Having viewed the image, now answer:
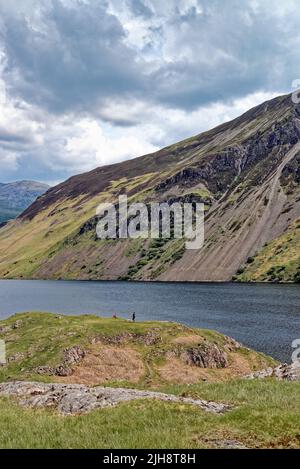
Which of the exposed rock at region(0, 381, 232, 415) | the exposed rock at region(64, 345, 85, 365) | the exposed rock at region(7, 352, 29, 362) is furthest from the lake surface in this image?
the exposed rock at region(0, 381, 232, 415)

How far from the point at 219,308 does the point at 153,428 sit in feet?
385

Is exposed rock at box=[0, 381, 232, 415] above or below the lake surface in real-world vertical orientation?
above

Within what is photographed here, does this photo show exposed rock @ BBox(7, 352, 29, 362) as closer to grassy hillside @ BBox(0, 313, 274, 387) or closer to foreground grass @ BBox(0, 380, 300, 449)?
grassy hillside @ BBox(0, 313, 274, 387)

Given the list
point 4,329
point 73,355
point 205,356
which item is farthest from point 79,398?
point 4,329

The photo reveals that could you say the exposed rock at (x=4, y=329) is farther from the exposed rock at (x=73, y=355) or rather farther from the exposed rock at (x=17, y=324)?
the exposed rock at (x=73, y=355)

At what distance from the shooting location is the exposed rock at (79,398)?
20.7m

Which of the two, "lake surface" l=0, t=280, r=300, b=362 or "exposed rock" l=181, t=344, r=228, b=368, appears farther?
"lake surface" l=0, t=280, r=300, b=362

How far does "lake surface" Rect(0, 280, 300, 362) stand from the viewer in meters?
90.9

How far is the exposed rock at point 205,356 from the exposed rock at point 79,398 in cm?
3489

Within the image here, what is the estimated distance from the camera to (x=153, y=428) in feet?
49.3

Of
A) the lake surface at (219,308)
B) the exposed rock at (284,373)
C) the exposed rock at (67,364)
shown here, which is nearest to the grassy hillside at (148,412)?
the exposed rock at (67,364)

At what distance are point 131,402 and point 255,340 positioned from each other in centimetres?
7058

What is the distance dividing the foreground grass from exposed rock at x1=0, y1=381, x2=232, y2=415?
6.70 feet
